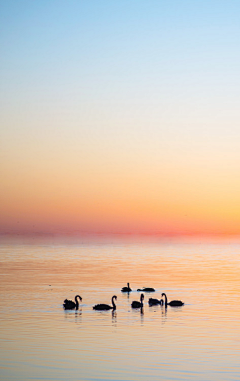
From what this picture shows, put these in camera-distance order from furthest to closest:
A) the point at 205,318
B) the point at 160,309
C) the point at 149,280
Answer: the point at 149,280 → the point at 160,309 → the point at 205,318

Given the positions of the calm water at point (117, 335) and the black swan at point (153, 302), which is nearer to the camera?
the calm water at point (117, 335)

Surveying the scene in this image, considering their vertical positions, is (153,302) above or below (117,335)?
above

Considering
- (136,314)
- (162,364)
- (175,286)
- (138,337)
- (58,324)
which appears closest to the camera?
(162,364)

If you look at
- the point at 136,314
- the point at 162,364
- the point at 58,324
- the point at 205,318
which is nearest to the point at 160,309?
the point at 136,314

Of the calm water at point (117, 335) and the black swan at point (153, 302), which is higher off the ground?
the black swan at point (153, 302)

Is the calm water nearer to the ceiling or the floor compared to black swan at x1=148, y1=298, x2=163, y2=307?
nearer to the floor

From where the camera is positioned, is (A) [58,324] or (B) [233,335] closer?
(B) [233,335]

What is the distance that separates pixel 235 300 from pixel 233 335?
38.1ft

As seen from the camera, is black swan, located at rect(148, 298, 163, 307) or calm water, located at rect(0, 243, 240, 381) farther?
black swan, located at rect(148, 298, 163, 307)

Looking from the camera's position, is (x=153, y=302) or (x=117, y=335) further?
(x=153, y=302)

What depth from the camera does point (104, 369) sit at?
20.3 meters

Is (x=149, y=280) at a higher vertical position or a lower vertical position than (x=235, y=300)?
higher

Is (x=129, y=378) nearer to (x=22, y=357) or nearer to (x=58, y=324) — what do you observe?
(x=22, y=357)

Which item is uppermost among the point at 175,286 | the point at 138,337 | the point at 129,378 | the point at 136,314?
the point at 175,286
